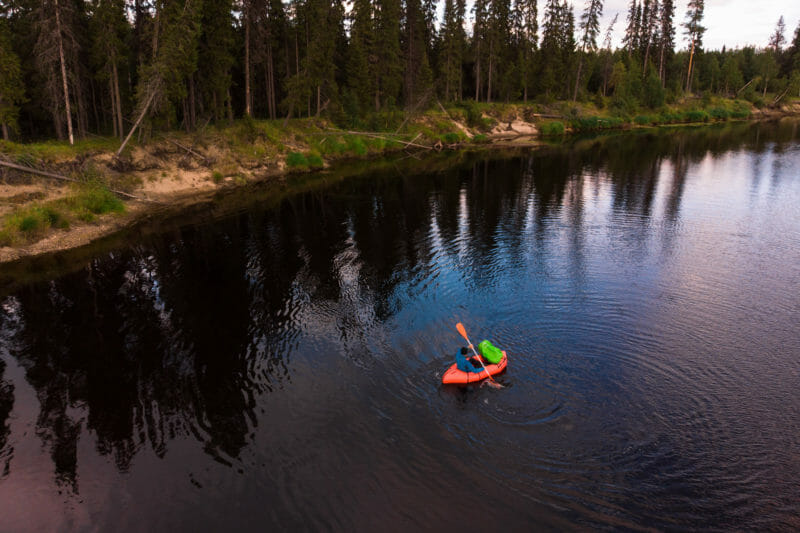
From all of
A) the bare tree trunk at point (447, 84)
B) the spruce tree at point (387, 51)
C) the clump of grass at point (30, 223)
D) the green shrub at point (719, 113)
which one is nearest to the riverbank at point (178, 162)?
the clump of grass at point (30, 223)

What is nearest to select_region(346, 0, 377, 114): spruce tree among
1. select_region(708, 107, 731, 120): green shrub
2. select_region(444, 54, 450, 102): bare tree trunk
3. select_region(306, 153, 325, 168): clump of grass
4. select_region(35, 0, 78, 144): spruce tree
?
select_region(306, 153, 325, 168): clump of grass

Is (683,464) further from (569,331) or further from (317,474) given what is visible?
(317,474)

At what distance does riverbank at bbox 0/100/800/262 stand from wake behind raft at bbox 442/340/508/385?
24827 mm

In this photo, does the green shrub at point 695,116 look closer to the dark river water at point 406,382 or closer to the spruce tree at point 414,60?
the spruce tree at point 414,60

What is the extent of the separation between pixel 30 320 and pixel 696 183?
4731 cm

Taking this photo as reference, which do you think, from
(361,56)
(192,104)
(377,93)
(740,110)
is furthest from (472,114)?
(740,110)

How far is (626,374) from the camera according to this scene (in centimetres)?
1477

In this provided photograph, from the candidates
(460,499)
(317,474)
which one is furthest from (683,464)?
(317,474)

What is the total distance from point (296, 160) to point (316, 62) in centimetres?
1223

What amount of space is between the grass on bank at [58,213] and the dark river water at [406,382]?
10.7 feet

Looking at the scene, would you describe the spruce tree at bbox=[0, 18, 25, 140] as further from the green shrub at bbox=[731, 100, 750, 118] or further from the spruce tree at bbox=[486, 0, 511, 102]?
the green shrub at bbox=[731, 100, 750, 118]

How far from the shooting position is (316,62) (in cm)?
5484

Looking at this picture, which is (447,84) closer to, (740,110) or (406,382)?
(740,110)

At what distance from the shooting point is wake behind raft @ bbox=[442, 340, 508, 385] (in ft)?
47.1
